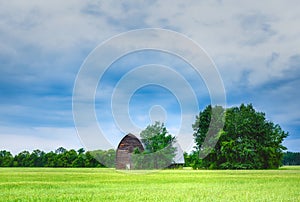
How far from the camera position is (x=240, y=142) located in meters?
63.3

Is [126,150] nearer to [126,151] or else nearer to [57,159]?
[126,151]

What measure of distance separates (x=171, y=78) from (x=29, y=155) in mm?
56290

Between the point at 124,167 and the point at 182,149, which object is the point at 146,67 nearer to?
the point at 124,167

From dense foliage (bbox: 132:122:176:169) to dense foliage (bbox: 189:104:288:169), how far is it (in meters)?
4.87

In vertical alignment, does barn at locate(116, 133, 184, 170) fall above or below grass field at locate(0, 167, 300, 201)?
above

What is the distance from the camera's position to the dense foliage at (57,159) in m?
77.1

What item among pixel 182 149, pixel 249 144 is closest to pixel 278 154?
pixel 249 144

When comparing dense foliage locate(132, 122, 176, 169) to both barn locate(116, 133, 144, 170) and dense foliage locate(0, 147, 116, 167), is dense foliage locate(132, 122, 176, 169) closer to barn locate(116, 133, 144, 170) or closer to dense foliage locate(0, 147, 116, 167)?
barn locate(116, 133, 144, 170)

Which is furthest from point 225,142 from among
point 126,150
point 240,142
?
point 126,150

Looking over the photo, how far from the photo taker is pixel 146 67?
33781mm

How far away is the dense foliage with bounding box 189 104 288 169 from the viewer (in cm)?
6212

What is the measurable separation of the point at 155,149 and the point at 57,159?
24.9 metres

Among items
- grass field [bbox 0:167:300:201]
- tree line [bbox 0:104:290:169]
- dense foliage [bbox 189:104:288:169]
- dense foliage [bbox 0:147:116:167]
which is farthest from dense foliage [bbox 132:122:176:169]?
grass field [bbox 0:167:300:201]

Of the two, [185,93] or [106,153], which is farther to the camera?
[106,153]
